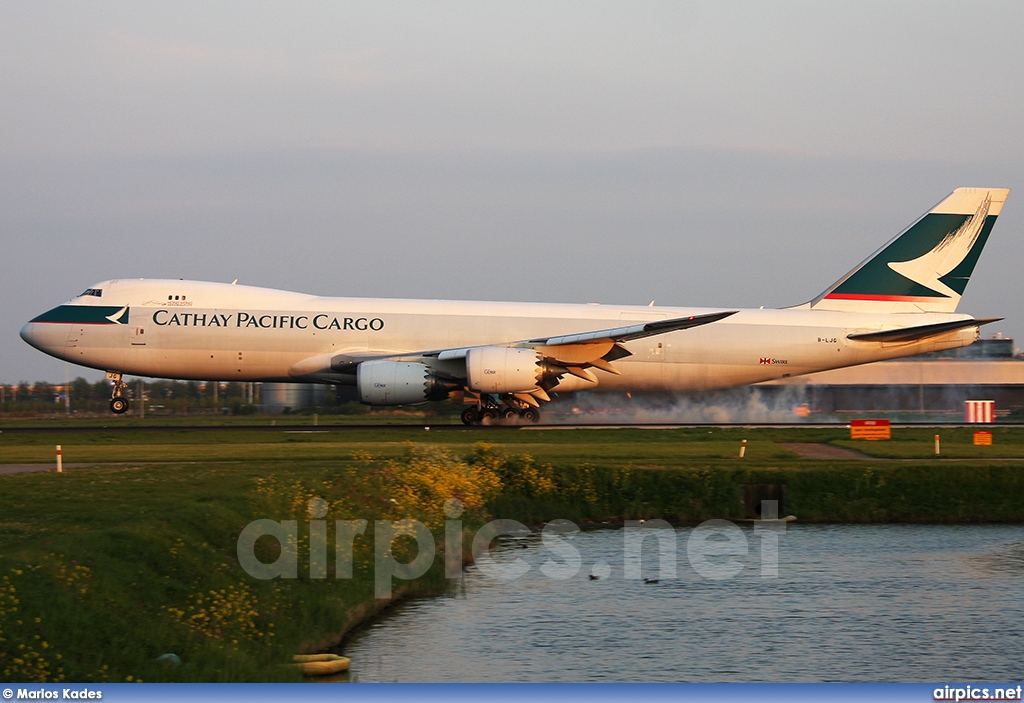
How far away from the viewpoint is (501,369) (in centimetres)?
3444

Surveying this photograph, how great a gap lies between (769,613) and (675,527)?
24.0 ft

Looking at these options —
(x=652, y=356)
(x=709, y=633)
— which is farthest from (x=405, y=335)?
(x=709, y=633)

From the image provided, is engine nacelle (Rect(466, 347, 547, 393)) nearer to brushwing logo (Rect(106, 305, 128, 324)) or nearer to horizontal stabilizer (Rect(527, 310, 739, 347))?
horizontal stabilizer (Rect(527, 310, 739, 347))

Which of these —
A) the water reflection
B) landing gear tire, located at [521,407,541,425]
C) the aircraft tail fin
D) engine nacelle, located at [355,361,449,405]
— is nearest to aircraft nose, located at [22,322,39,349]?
engine nacelle, located at [355,361,449,405]

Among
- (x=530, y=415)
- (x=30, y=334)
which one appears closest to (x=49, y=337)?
(x=30, y=334)

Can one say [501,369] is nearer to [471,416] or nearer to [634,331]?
[471,416]

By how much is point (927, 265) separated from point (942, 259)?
1.84ft

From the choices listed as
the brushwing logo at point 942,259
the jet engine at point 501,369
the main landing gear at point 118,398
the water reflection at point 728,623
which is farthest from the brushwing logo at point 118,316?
the brushwing logo at point 942,259

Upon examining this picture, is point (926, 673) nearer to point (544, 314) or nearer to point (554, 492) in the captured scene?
point (554, 492)

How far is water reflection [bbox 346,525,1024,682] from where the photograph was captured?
11953 millimetres

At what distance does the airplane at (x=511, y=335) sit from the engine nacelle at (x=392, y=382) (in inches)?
2.0

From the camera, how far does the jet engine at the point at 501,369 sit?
113 feet

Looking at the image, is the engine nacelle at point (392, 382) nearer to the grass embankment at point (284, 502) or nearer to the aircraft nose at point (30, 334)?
the grass embankment at point (284, 502)

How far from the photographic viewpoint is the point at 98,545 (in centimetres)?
1179
